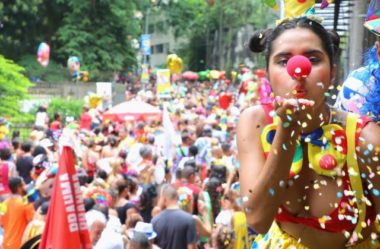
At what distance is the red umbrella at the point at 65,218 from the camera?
5312mm

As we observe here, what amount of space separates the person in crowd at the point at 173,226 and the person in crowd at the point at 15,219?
4.38 ft

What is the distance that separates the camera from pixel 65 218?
17.5 feet

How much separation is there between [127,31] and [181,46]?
27113 mm

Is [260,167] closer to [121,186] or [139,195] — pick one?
[121,186]

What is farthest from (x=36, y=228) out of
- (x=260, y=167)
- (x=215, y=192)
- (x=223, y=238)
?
(x=260, y=167)

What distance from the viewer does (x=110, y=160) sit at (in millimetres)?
11516

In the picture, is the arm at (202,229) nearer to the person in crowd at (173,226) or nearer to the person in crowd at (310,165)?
the person in crowd at (173,226)

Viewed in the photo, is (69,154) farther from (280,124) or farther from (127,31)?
(127,31)

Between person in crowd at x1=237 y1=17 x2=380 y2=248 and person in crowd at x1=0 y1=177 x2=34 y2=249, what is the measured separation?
5626 mm

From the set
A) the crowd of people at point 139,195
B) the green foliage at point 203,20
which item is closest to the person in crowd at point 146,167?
the crowd of people at point 139,195

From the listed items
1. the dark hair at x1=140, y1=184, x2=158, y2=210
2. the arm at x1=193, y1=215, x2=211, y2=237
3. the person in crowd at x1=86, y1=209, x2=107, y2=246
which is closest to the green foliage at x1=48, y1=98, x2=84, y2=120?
the dark hair at x1=140, y1=184, x2=158, y2=210

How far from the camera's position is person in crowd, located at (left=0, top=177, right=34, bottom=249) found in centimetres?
800

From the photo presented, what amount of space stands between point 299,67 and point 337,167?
40 cm

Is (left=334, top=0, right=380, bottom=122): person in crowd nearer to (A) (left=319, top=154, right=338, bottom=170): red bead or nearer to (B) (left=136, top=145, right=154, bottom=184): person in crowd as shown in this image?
(A) (left=319, top=154, right=338, bottom=170): red bead
